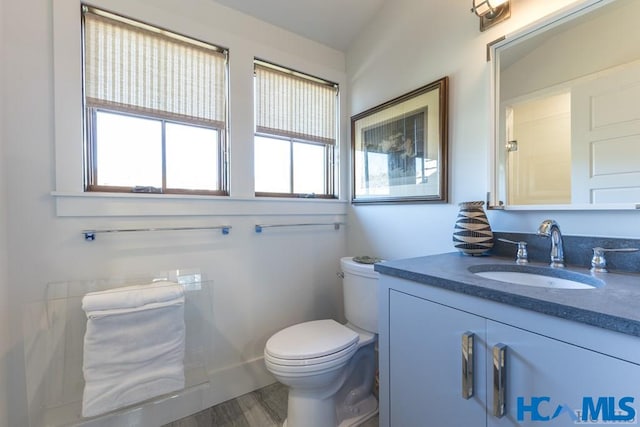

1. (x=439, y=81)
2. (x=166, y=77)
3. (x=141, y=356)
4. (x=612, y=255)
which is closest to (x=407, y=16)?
(x=439, y=81)

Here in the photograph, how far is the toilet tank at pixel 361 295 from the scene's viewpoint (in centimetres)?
160

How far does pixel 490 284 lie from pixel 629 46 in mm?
981

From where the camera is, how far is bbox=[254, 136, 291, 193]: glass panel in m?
1.90

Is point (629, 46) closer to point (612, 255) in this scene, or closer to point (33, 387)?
point (612, 255)

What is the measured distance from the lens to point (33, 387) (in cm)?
125

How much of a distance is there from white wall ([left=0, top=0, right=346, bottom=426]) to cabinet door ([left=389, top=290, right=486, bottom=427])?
3.25ft

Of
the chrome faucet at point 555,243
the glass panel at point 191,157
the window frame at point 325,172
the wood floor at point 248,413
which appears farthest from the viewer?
the window frame at point 325,172

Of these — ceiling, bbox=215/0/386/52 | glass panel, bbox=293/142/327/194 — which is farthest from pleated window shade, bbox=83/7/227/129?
glass panel, bbox=293/142/327/194

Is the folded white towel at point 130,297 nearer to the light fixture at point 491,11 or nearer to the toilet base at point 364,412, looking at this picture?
the toilet base at point 364,412

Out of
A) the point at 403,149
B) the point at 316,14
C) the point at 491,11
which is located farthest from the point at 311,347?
the point at 316,14

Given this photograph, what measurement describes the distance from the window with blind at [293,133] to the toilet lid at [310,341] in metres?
0.90

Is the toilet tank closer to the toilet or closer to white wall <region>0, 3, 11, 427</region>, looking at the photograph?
the toilet

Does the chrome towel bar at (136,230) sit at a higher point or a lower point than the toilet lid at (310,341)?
higher

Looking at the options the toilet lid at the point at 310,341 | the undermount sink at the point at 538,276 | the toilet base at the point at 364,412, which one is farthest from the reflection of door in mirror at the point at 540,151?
the toilet base at the point at 364,412
